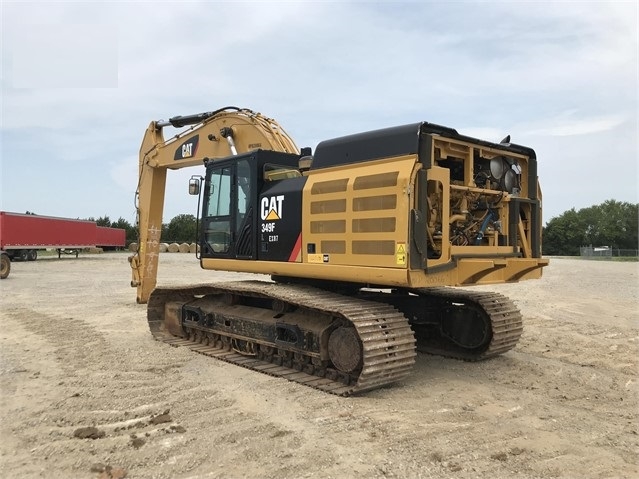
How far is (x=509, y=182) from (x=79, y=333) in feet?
23.7

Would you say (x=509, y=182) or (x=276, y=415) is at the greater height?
(x=509, y=182)

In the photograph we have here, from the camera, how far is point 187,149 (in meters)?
11.1

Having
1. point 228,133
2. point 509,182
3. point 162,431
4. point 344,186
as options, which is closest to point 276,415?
point 162,431

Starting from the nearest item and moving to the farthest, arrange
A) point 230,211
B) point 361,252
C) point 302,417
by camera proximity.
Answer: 1. point 302,417
2. point 361,252
3. point 230,211

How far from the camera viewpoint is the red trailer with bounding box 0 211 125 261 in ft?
98.9

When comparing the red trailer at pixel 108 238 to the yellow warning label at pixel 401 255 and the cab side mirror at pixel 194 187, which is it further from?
the yellow warning label at pixel 401 255

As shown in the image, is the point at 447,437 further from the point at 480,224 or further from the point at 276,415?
the point at 480,224

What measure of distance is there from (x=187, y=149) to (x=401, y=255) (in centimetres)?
687

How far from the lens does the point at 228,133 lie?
9914 mm

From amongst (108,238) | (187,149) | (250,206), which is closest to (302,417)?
(250,206)

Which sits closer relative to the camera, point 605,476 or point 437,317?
point 605,476

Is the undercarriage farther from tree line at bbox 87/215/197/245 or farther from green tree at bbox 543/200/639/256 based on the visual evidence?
green tree at bbox 543/200/639/256

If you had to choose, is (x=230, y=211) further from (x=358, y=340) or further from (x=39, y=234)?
(x=39, y=234)

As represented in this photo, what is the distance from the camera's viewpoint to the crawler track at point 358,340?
5.56 metres
